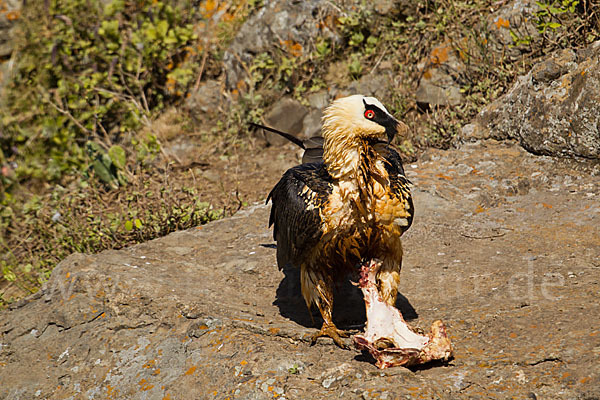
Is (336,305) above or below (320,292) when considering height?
below

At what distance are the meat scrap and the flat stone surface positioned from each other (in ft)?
0.23

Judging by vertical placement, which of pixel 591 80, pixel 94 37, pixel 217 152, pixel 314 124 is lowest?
pixel 217 152

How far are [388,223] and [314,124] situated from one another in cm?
494

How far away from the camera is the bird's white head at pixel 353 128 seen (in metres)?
3.29

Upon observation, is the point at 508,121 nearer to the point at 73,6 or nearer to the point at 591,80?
the point at 591,80

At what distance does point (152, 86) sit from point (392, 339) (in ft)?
24.1

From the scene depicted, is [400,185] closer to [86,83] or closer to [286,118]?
[286,118]

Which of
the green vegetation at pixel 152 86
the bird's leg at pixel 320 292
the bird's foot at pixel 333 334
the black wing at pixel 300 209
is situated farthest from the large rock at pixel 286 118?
the bird's foot at pixel 333 334

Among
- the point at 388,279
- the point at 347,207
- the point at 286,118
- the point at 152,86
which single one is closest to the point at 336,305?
the point at 388,279

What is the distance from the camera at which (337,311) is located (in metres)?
4.22

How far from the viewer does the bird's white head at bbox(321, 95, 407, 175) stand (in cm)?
329

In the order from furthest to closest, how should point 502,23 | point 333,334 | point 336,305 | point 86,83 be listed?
point 86,83 → point 502,23 → point 336,305 → point 333,334

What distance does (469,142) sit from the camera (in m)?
6.47

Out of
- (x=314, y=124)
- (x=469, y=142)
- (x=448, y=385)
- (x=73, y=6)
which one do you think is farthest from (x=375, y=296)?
(x=73, y=6)
